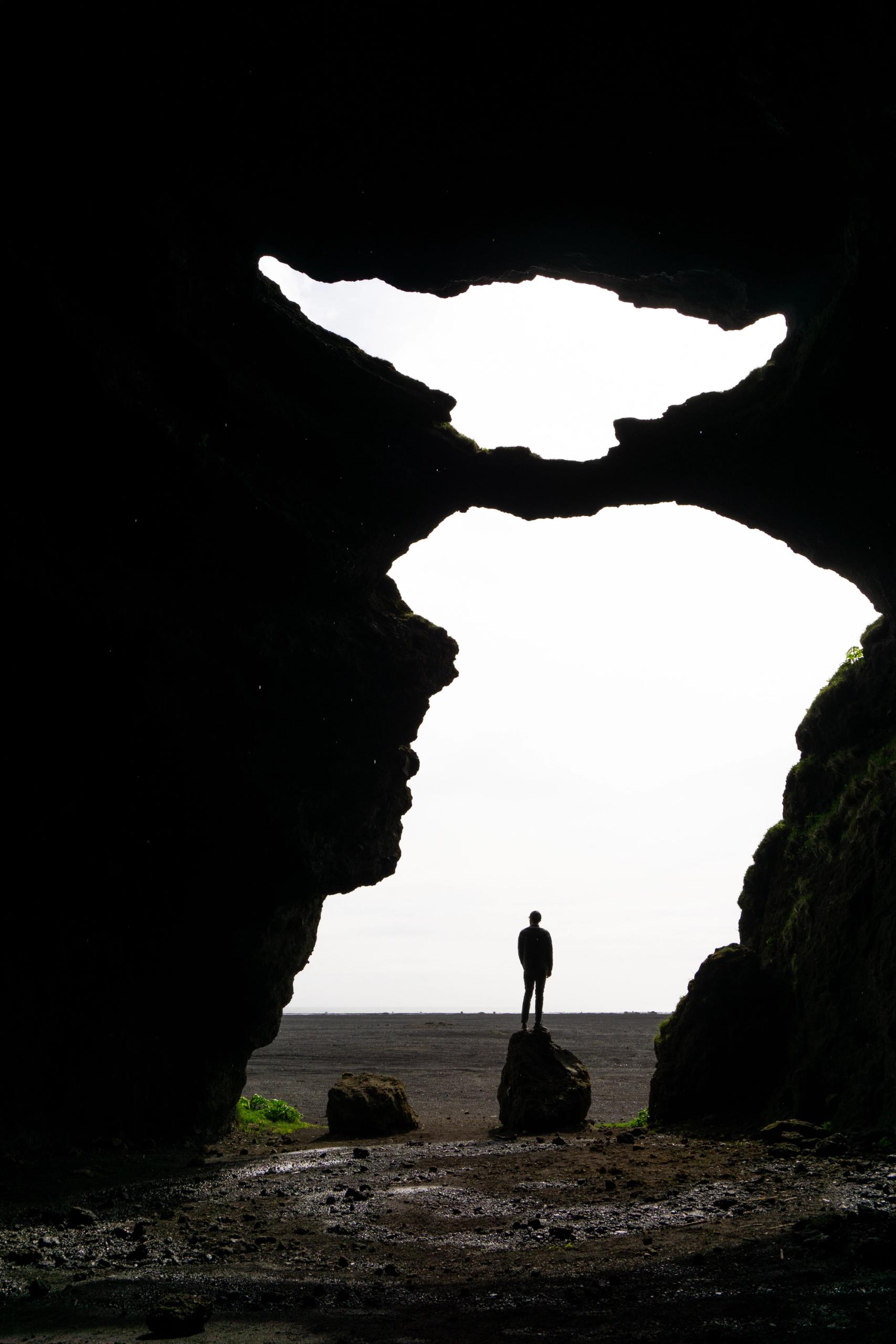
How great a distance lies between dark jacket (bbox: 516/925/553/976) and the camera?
689 inches

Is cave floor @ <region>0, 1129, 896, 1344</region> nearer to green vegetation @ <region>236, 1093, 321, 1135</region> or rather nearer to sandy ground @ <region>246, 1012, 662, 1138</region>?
green vegetation @ <region>236, 1093, 321, 1135</region>

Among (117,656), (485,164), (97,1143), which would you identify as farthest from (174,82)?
(97,1143)

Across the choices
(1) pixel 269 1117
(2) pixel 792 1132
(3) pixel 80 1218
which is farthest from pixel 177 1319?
(1) pixel 269 1117

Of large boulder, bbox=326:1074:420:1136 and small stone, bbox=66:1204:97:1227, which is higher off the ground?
small stone, bbox=66:1204:97:1227

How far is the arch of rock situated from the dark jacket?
279 cm

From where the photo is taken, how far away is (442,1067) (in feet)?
110

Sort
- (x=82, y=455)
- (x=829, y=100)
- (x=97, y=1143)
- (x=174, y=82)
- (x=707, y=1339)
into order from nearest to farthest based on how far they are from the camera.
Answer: (x=707, y=1339) → (x=829, y=100) → (x=174, y=82) → (x=82, y=455) → (x=97, y=1143)

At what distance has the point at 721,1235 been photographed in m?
7.58

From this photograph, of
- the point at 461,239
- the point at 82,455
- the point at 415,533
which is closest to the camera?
the point at 82,455

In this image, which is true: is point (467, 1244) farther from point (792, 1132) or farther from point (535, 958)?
point (535, 958)

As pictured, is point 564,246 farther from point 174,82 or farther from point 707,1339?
point 707,1339

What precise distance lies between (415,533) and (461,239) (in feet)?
18.5

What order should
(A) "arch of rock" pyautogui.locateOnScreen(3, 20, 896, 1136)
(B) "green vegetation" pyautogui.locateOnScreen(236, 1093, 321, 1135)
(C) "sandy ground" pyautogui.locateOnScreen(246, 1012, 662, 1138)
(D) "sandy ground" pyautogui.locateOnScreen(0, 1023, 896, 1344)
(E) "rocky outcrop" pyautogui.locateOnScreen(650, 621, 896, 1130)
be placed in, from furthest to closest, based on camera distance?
(C) "sandy ground" pyautogui.locateOnScreen(246, 1012, 662, 1138)
(B) "green vegetation" pyautogui.locateOnScreen(236, 1093, 321, 1135)
(E) "rocky outcrop" pyautogui.locateOnScreen(650, 621, 896, 1130)
(A) "arch of rock" pyautogui.locateOnScreen(3, 20, 896, 1136)
(D) "sandy ground" pyautogui.locateOnScreen(0, 1023, 896, 1344)

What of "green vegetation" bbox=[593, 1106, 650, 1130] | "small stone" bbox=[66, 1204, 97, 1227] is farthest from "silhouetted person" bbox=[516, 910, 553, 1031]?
"small stone" bbox=[66, 1204, 97, 1227]
